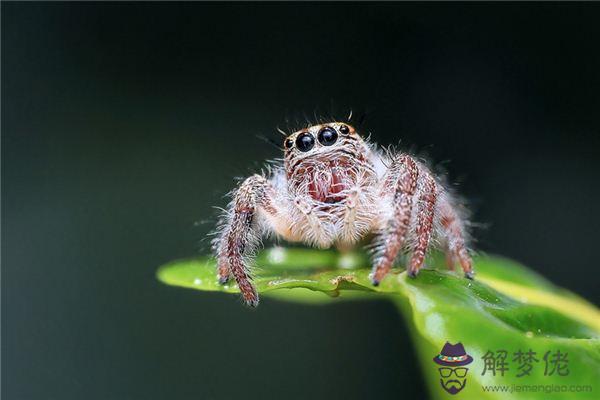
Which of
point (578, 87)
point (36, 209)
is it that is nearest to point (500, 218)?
point (578, 87)

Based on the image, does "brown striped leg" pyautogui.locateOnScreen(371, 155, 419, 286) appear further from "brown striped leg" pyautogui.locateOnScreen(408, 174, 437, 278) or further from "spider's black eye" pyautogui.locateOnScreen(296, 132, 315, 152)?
"spider's black eye" pyautogui.locateOnScreen(296, 132, 315, 152)

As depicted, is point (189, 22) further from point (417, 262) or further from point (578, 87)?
point (417, 262)

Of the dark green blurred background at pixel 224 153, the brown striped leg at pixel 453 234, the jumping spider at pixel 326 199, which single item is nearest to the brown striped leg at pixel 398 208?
the jumping spider at pixel 326 199

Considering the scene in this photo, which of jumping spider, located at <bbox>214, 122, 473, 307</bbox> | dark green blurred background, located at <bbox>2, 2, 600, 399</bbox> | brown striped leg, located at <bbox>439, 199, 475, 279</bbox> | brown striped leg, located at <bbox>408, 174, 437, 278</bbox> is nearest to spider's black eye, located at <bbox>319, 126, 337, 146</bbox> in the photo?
jumping spider, located at <bbox>214, 122, 473, 307</bbox>

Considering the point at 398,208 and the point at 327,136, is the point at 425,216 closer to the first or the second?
the point at 398,208

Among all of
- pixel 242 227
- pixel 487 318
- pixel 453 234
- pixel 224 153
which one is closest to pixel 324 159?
pixel 242 227

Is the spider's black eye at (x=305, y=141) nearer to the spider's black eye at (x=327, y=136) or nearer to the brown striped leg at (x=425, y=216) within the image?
the spider's black eye at (x=327, y=136)

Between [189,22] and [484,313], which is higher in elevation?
[189,22]
